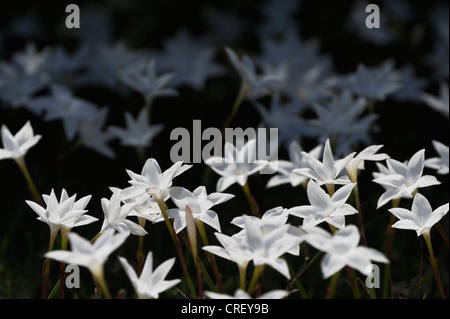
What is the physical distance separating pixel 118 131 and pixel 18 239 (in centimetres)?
40

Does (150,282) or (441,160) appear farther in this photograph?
(441,160)

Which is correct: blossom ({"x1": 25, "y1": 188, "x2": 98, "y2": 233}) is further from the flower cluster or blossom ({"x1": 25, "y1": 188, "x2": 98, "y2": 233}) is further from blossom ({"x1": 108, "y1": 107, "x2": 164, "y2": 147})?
blossom ({"x1": 108, "y1": 107, "x2": 164, "y2": 147})

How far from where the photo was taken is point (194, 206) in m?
1.12

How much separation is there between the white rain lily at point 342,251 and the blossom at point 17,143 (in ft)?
2.27

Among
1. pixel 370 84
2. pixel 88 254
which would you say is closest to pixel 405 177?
pixel 88 254

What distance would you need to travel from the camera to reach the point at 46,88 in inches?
97.3

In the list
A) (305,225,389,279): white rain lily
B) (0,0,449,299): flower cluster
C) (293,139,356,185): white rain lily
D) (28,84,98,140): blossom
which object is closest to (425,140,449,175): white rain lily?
(0,0,449,299): flower cluster

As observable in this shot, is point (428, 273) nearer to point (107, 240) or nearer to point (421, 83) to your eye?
point (107, 240)

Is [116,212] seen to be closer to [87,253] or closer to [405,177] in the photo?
[87,253]

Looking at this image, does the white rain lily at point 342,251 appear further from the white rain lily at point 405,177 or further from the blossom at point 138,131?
the blossom at point 138,131

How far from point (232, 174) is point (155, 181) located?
214 mm

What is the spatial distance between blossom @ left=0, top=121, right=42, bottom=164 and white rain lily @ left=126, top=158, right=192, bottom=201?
1.13 feet

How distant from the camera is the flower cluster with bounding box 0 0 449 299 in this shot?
1051 millimetres

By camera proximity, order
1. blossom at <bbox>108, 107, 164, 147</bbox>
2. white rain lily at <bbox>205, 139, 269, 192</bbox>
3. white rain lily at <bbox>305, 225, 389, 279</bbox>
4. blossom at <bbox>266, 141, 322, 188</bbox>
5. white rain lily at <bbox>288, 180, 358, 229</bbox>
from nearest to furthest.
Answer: white rain lily at <bbox>305, 225, 389, 279</bbox> → white rain lily at <bbox>288, 180, 358, 229</bbox> → white rain lily at <bbox>205, 139, 269, 192</bbox> → blossom at <bbox>266, 141, 322, 188</bbox> → blossom at <bbox>108, 107, 164, 147</bbox>
